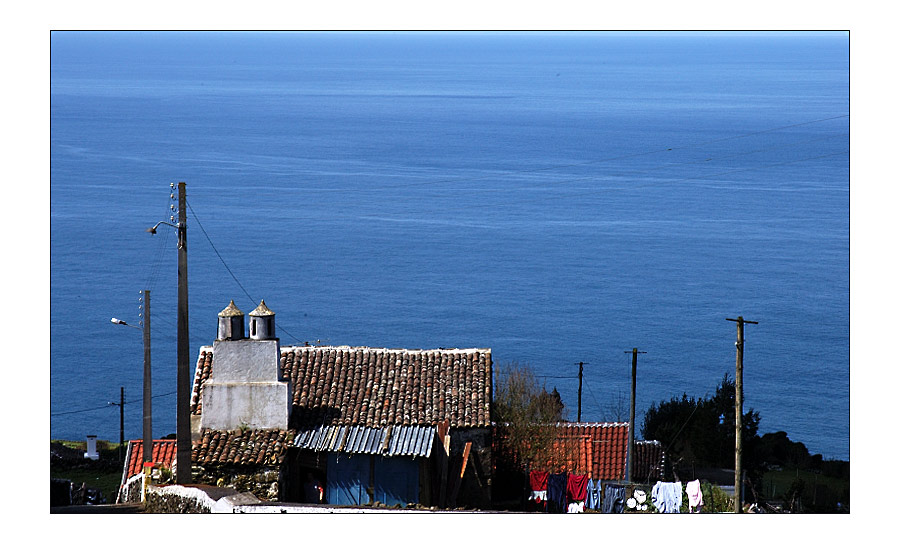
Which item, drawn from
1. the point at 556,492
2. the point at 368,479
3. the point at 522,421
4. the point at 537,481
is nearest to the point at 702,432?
the point at 522,421

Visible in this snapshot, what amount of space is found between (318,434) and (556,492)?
6.39 m

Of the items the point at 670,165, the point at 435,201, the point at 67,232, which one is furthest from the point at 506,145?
the point at 67,232

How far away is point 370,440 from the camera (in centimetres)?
1991

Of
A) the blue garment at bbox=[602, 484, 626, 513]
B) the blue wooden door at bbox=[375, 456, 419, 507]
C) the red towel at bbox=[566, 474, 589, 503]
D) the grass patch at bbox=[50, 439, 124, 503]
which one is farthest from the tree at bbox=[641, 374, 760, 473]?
the grass patch at bbox=[50, 439, 124, 503]

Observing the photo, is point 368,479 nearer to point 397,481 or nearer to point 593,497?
point 397,481

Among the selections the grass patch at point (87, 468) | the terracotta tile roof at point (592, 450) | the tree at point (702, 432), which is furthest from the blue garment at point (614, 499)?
the grass patch at point (87, 468)

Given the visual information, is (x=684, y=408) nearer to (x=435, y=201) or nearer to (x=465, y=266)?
(x=465, y=266)

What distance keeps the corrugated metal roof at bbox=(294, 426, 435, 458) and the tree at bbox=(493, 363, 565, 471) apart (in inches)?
157

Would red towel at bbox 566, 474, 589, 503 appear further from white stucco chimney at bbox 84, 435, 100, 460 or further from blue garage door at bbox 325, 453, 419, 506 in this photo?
white stucco chimney at bbox 84, 435, 100, 460

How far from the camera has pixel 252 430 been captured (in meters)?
19.8

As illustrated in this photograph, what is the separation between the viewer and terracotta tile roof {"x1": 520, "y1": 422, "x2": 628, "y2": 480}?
Answer: 28.3m

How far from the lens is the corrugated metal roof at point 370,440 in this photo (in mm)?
19625

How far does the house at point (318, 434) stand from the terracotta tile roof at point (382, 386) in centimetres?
3
